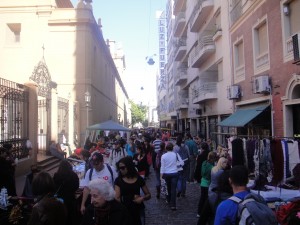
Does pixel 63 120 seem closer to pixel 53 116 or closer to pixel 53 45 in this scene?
pixel 53 116

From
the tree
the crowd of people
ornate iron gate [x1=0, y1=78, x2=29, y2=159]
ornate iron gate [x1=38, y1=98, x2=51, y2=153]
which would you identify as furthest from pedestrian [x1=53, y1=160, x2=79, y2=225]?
the tree

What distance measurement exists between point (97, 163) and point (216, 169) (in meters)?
2.26

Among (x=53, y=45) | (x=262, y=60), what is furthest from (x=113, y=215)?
(x=53, y=45)

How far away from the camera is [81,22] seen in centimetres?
2702

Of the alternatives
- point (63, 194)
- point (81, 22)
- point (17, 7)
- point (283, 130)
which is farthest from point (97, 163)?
point (17, 7)

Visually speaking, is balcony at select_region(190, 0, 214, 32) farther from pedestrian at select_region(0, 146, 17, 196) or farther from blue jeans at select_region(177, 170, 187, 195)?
pedestrian at select_region(0, 146, 17, 196)

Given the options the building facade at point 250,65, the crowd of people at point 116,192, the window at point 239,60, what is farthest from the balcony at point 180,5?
the crowd of people at point 116,192

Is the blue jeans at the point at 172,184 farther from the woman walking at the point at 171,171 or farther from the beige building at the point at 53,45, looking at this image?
the beige building at the point at 53,45

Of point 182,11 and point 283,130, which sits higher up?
point 182,11

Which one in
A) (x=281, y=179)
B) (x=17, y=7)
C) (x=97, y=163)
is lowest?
(x=281, y=179)

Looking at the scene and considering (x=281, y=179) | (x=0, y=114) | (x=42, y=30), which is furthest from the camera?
(x=42, y=30)

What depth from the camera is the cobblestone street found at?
8180 millimetres

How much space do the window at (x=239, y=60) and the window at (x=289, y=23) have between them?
195 inches

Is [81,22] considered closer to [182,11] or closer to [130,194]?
[182,11]
